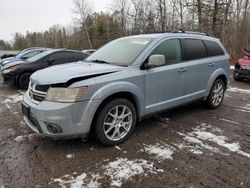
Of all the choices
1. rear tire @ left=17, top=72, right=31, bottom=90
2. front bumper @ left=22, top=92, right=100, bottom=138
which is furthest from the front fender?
rear tire @ left=17, top=72, right=31, bottom=90

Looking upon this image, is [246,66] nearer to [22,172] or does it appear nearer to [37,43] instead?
[22,172]

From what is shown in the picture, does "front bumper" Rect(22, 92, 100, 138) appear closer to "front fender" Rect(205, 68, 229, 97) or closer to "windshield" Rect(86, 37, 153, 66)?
"windshield" Rect(86, 37, 153, 66)

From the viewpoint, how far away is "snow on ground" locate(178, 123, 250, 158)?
3449 millimetres

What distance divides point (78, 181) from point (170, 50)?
2.76 m

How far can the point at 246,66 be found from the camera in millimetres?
8828

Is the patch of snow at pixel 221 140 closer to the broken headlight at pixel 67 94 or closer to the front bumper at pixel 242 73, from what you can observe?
the broken headlight at pixel 67 94

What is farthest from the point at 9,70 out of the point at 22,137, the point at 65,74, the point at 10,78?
the point at 65,74

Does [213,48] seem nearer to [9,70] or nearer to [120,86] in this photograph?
[120,86]

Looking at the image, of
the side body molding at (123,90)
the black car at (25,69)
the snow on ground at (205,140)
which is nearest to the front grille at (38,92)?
the side body molding at (123,90)

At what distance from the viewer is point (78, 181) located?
2.70 meters

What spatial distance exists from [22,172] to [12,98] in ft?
15.2

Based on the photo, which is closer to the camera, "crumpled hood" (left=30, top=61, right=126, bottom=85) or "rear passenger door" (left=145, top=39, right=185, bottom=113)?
"crumpled hood" (left=30, top=61, right=126, bottom=85)

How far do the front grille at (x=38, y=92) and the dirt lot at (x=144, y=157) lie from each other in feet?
2.55

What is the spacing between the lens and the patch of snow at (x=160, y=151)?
325 cm
